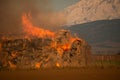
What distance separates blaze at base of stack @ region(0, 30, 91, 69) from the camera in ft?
120

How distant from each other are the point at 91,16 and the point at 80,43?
270 ft

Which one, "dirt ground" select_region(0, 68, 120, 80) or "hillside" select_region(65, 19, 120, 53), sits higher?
"hillside" select_region(65, 19, 120, 53)

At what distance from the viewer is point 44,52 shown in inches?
1453

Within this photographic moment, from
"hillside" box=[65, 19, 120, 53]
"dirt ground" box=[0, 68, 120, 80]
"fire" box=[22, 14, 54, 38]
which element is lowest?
"dirt ground" box=[0, 68, 120, 80]

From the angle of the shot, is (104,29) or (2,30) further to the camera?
→ (104,29)

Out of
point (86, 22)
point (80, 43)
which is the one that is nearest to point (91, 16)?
point (86, 22)

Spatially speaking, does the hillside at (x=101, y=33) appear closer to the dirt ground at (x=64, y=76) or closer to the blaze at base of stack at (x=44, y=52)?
the blaze at base of stack at (x=44, y=52)

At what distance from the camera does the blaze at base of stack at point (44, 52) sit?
3644cm

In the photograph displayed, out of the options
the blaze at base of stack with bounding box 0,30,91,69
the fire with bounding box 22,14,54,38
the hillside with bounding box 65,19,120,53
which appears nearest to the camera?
the blaze at base of stack with bounding box 0,30,91,69

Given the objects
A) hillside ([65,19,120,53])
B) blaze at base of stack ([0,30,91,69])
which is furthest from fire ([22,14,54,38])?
hillside ([65,19,120,53])

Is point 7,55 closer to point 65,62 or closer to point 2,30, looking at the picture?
point 65,62

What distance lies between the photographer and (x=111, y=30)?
117 m

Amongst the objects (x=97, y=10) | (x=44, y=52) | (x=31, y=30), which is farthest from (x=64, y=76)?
(x=97, y=10)

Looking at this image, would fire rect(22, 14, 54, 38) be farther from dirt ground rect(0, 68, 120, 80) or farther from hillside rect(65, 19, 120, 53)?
hillside rect(65, 19, 120, 53)
